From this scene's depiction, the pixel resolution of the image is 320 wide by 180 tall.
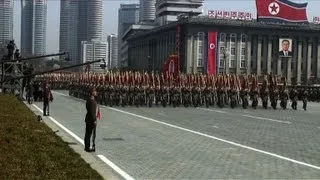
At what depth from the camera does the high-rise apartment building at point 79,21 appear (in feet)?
393

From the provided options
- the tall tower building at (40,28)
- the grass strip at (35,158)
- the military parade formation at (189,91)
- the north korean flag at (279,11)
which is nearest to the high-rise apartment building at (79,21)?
the tall tower building at (40,28)

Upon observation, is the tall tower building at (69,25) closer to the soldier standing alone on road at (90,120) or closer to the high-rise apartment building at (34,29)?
the high-rise apartment building at (34,29)

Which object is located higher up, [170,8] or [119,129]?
[170,8]

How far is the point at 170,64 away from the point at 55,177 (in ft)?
145

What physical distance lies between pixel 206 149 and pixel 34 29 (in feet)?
227

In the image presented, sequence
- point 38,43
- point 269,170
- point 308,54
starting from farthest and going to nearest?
point 308,54 → point 38,43 → point 269,170

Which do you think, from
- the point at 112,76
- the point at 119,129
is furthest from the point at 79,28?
the point at 119,129

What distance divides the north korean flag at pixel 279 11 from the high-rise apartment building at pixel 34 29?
1035 inches

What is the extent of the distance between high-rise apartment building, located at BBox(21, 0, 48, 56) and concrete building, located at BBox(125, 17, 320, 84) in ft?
151

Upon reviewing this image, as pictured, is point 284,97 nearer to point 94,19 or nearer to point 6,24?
point 6,24

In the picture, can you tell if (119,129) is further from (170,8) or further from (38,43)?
(170,8)

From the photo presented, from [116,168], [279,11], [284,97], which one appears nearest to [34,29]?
[279,11]

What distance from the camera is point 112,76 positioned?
136 ft

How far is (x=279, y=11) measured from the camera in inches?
2586
